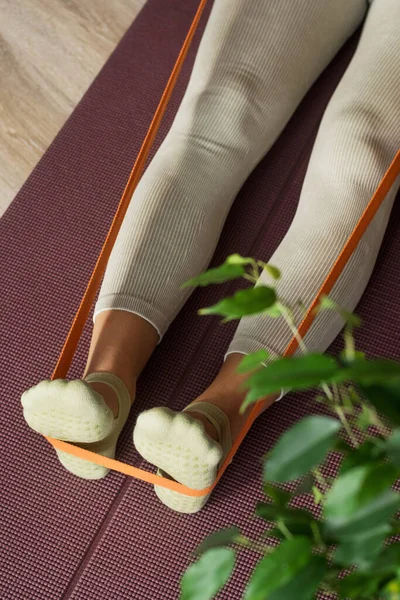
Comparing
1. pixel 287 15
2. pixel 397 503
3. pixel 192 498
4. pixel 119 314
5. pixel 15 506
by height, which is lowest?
pixel 15 506

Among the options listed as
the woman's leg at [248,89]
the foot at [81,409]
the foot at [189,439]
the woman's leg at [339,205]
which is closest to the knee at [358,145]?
the woman's leg at [339,205]

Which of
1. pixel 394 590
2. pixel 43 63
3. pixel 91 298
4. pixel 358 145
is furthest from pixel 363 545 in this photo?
pixel 43 63

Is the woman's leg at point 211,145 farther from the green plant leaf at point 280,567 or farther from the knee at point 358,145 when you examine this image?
the green plant leaf at point 280,567

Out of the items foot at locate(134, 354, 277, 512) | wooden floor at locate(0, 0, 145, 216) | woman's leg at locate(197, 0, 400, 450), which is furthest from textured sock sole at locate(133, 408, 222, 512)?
wooden floor at locate(0, 0, 145, 216)

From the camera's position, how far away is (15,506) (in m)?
1.04

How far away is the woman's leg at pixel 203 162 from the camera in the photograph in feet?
3.27

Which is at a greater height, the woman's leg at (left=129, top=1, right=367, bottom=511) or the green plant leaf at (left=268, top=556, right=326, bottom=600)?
Answer: the green plant leaf at (left=268, top=556, right=326, bottom=600)

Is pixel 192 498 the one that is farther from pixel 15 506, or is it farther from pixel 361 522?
pixel 361 522

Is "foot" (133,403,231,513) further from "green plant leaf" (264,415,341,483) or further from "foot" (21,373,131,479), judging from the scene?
"green plant leaf" (264,415,341,483)

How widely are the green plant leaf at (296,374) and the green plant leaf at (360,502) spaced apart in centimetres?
5

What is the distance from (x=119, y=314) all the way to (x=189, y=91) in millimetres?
429

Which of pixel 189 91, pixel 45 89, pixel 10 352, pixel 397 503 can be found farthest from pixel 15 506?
pixel 45 89

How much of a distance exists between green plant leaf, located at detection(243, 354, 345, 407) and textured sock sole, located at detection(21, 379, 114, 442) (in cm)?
49

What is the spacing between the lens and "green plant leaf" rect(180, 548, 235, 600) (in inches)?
15.2
